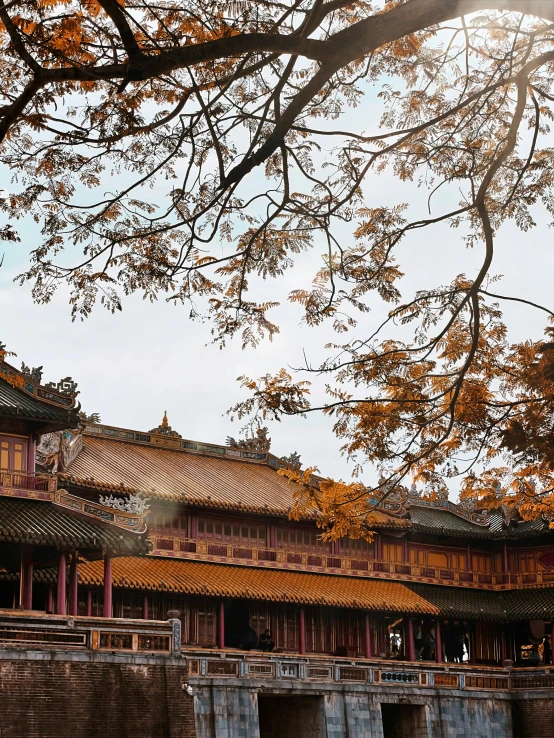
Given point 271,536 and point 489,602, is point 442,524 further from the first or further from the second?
point 271,536

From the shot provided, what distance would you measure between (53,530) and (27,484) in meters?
1.97

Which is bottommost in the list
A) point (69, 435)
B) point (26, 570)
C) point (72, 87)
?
point (26, 570)

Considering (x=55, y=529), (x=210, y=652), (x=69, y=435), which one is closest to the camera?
(x=55, y=529)

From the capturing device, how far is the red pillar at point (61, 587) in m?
28.8

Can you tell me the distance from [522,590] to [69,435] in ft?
64.9

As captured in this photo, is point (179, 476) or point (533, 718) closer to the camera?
point (533, 718)

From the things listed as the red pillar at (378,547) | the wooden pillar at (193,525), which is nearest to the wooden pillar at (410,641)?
the red pillar at (378,547)

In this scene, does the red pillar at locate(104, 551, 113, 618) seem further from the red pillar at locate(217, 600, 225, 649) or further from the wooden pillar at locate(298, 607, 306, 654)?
the wooden pillar at locate(298, 607, 306, 654)

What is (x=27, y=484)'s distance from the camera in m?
30.8

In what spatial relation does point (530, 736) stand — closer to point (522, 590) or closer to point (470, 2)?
point (522, 590)

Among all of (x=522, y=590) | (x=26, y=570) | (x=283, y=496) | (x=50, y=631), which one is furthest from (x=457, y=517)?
(x=50, y=631)

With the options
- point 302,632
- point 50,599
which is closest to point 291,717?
point 302,632

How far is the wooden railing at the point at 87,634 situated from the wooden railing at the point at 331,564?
1130cm

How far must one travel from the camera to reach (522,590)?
160ft
